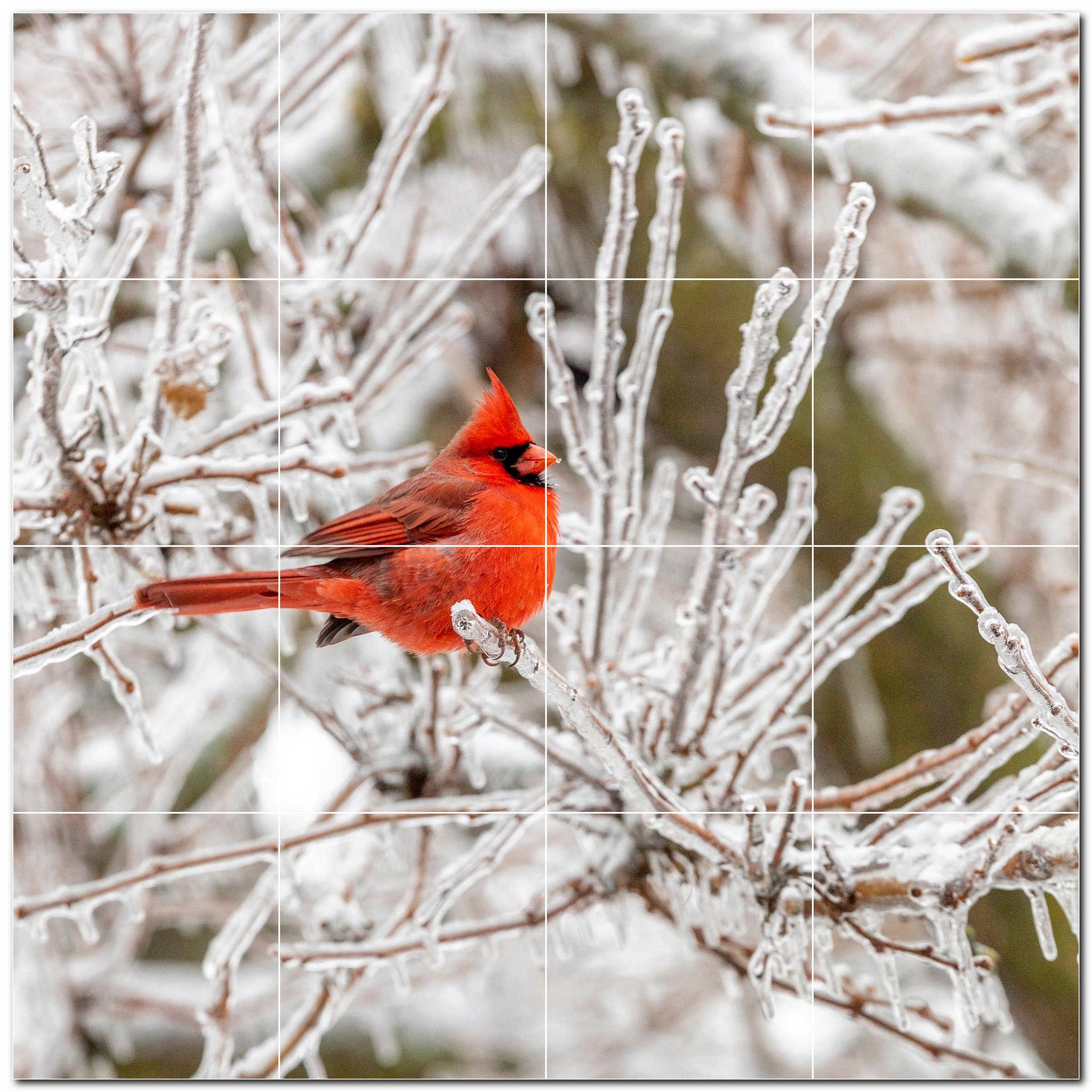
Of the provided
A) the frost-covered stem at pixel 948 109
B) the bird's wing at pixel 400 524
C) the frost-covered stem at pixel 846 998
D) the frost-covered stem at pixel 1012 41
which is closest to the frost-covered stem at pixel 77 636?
the bird's wing at pixel 400 524

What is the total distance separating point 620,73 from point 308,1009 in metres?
1.98

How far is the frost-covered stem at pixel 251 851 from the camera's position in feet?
6.57

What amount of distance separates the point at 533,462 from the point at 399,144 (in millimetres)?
720

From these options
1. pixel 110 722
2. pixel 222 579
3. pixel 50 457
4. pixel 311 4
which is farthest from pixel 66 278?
pixel 110 722

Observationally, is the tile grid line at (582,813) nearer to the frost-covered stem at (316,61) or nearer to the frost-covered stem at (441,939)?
the frost-covered stem at (441,939)

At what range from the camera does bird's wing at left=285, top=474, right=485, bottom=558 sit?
1851mm

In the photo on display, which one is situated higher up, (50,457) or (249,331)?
(249,331)

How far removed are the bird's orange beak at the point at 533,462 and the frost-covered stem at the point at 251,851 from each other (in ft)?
1.98

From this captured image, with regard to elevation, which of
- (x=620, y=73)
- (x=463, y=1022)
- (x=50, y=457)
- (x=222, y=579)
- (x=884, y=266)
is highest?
(x=620, y=73)

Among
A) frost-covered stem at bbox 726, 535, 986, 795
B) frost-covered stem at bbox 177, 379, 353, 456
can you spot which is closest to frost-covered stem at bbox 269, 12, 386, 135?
frost-covered stem at bbox 177, 379, 353, 456

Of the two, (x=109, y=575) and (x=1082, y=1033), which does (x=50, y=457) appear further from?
(x=1082, y=1033)

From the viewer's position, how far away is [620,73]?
2289mm

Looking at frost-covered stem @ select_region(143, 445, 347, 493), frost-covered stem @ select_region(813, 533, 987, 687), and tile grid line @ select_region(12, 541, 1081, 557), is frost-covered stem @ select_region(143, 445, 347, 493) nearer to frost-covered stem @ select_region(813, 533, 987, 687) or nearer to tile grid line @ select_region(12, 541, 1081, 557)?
tile grid line @ select_region(12, 541, 1081, 557)

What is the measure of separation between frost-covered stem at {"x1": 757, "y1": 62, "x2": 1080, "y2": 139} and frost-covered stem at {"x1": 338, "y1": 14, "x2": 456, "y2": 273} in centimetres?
71
